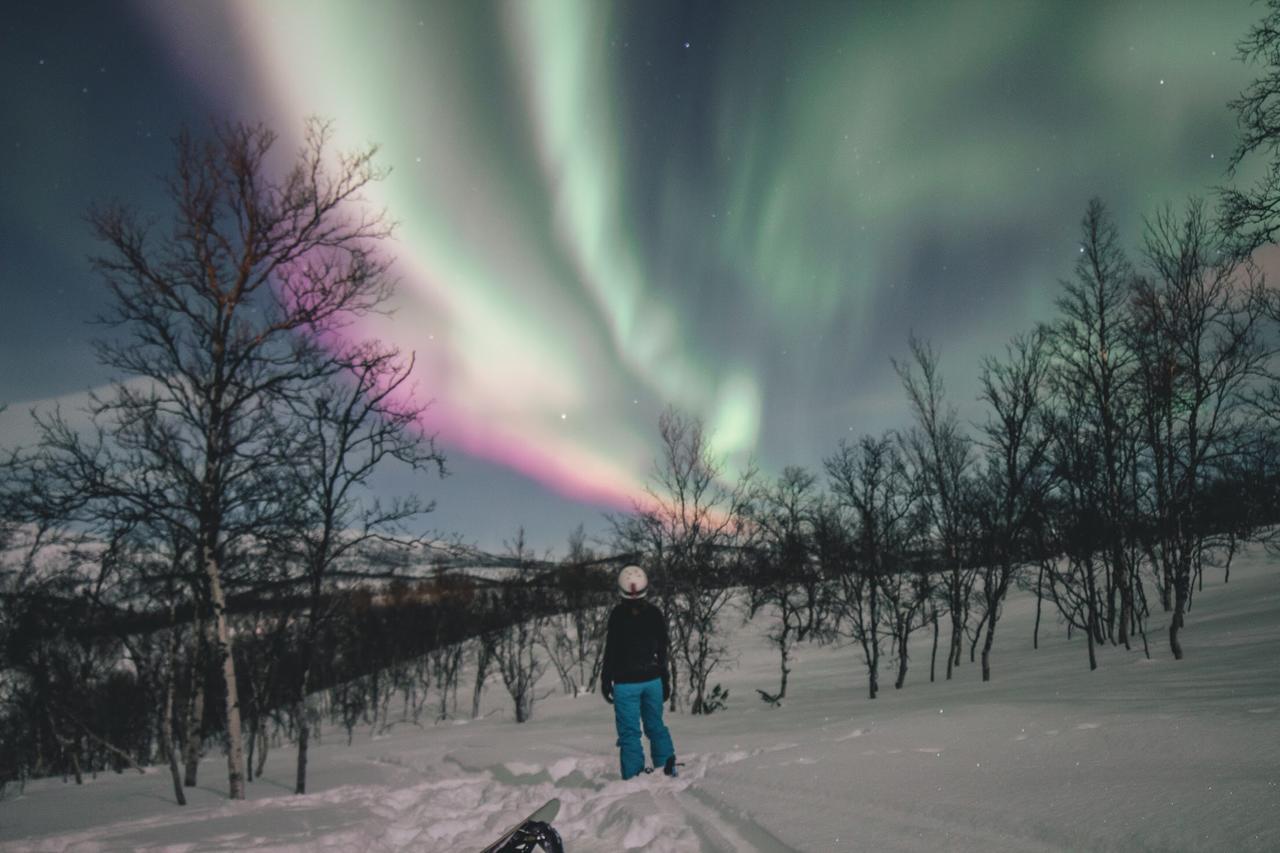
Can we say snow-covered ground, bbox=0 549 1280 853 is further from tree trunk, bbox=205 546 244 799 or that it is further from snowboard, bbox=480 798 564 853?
snowboard, bbox=480 798 564 853

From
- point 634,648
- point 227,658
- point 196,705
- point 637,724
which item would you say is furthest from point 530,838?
point 196,705

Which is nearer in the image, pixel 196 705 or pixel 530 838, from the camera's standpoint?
pixel 530 838

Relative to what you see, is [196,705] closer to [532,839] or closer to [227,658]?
[227,658]

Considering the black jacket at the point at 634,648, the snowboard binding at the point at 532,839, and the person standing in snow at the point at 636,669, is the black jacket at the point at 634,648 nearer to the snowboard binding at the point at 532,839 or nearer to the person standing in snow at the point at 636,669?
the person standing in snow at the point at 636,669

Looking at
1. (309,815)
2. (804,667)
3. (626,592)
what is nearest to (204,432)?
(309,815)

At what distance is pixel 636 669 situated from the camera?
6.43 meters

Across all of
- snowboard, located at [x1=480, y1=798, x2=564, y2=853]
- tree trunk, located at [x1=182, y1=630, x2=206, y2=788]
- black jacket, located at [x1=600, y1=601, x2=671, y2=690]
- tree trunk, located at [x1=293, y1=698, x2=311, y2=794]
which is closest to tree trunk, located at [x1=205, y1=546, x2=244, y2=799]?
tree trunk, located at [x1=293, y1=698, x2=311, y2=794]

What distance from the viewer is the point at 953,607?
25906 millimetres

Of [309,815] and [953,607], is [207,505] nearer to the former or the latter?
[309,815]

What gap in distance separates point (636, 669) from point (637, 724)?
600mm

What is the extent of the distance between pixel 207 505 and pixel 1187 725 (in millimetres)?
11428

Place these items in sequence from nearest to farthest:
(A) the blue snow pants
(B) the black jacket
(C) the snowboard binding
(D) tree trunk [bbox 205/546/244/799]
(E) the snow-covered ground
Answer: (C) the snowboard binding < (E) the snow-covered ground < (A) the blue snow pants < (B) the black jacket < (D) tree trunk [bbox 205/546/244/799]

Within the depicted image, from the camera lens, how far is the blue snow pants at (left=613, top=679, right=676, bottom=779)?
6.16m

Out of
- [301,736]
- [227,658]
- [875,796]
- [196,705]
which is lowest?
[196,705]
